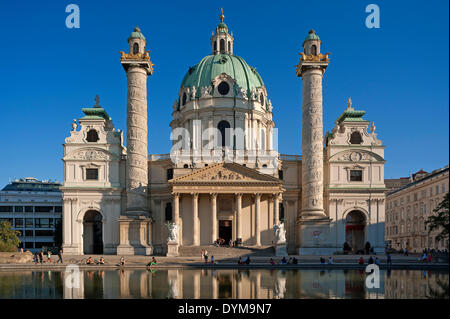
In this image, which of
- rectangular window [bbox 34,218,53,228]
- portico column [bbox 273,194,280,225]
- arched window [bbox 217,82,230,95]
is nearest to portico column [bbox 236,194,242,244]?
portico column [bbox 273,194,280,225]

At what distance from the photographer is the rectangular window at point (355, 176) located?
53375mm

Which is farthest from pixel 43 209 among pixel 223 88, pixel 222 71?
pixel 222 71

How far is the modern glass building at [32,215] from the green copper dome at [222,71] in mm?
38715

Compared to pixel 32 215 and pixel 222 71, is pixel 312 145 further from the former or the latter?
pixel 32 215

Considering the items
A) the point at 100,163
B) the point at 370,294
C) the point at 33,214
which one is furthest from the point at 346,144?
the point at 33,214

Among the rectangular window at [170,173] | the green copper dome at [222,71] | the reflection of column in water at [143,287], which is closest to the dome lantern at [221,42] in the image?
the green copper dome at [222,71]

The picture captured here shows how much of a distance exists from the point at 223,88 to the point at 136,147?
16.6 metres

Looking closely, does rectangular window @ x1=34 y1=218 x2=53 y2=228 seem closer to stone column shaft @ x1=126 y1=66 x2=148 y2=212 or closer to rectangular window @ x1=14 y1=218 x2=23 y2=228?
rectangular window @ x1=14 y1=218 x2=23 y2=228

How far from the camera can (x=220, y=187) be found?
50438 mm

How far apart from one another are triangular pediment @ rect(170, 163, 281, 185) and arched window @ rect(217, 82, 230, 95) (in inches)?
572

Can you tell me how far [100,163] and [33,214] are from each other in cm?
3943

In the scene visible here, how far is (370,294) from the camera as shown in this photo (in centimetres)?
1945

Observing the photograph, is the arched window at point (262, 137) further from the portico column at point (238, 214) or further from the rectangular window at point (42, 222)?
the rectangular window at point (42, 222)
